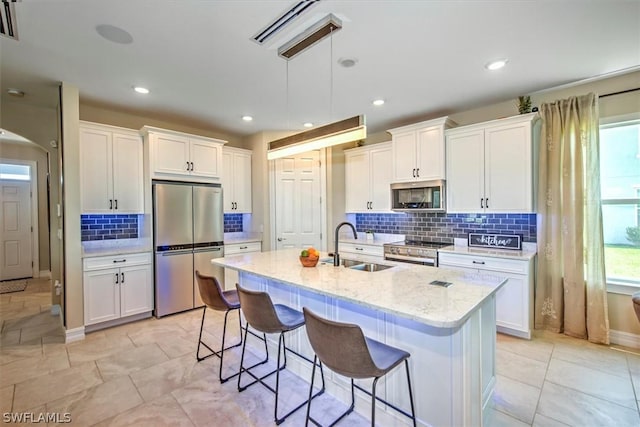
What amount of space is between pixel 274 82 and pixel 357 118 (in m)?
1.36

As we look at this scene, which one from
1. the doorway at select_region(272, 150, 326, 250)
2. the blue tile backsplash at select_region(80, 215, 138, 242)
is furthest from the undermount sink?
the blue tile backsplash at select_region(80, 215, 138, 242)

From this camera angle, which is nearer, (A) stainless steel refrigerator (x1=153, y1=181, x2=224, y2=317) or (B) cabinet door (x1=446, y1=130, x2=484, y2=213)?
(B) cabinet door (x1=446, y1=130, x2=484, y2=213)

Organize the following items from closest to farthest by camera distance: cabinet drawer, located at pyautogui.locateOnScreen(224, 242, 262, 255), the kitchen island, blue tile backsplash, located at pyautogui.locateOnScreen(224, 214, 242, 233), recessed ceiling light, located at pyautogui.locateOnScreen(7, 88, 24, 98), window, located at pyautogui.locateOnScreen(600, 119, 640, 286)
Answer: the kitchen island → window, located at pyautogui.locateOnScreen(600, 119, 640, 286) → recessed ceiling light, located at pyautogui.locateOnScreen(7, 88, 24, 98) → cabinet drawer, located at pyautogui.locateOnScreen(224, 242, 262, 255) → blue tile backsplash, located at pyautogui.locateOnScreen(224, 214, 242, 233)

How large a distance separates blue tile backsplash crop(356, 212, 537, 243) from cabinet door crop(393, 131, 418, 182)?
709 millimetres

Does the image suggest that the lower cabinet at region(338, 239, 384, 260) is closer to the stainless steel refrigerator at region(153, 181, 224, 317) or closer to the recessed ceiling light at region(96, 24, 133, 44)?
the stainless steel refrigerator at region(153, 181, 224, 317)

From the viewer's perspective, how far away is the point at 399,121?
14.7 ft

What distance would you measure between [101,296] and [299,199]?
2.96 metres

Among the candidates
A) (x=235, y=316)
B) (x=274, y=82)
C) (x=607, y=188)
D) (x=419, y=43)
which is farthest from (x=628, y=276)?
(x=235, y=316)

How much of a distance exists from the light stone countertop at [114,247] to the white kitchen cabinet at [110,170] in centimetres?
46

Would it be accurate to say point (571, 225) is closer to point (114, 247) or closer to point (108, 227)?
point (114, 247)

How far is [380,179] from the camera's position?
4617 mm

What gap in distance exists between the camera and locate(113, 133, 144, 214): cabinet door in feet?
12.2

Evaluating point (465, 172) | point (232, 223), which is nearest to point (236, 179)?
point (232, 223)

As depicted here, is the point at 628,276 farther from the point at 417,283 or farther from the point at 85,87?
the point at 85,87
